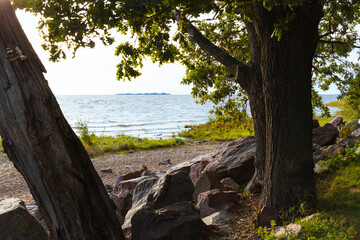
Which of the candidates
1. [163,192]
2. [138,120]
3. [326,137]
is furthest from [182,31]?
[138,120]

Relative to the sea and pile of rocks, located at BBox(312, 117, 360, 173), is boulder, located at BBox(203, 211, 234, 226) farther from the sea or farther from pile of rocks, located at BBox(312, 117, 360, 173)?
the sea

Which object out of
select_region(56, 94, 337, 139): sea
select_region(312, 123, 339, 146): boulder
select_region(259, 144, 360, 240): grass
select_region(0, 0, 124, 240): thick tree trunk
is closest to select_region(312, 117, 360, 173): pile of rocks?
select_region(312, 123, 339, 146): boulder

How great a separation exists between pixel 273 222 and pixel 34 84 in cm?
400

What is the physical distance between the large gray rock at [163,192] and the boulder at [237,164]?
182 centimetres

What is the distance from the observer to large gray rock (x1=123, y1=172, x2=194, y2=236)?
6.21 m

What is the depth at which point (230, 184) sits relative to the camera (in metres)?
8.27

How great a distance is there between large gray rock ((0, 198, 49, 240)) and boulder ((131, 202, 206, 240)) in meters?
1.51

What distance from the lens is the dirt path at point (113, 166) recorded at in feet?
35.3

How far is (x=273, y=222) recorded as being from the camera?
5121mm

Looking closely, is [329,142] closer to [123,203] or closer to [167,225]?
[123,203]

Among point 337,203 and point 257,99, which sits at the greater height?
point 257,99

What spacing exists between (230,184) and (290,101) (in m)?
3.32

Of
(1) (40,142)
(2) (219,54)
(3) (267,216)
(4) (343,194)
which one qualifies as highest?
(2) (219,54)

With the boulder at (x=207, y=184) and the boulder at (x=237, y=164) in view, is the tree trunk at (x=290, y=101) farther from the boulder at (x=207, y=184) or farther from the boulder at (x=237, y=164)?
the boulder at (x=237, y=164)
